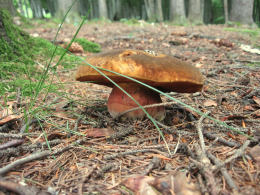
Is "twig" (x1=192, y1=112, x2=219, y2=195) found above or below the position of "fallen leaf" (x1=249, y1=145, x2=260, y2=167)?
above

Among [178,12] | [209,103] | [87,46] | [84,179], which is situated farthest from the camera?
[178,12]

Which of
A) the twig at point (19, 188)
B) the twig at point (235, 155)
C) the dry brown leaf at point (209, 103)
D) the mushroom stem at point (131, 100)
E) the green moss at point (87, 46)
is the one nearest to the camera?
the twig at point (19, 188)

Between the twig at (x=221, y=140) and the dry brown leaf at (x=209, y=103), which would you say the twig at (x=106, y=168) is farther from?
the dry brown leaf at (x=209, y=103)

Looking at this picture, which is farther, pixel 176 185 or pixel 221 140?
pixel 221 140

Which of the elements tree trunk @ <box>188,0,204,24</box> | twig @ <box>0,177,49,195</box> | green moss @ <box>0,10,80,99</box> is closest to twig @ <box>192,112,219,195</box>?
twig @ <box>0,177,49,195</box>

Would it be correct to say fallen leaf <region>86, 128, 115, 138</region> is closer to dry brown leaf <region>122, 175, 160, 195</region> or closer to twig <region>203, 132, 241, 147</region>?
dry brown leaf <region>122, 175, 160, 195</region>

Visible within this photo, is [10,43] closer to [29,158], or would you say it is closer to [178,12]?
[29,158]

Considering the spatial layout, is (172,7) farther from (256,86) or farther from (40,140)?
(40,140)

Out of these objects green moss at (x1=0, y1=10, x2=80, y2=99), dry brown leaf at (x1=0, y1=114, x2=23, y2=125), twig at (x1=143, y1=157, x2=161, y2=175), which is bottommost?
twig at (x1=143, y1=157, x2=161, y2=175)

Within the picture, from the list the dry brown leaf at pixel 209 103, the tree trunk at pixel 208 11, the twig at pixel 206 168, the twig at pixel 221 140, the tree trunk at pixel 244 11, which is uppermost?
the tree trunk at pixel 208 11

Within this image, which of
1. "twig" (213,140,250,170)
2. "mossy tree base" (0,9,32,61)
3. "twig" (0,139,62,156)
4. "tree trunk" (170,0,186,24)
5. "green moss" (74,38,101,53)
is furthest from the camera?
"tree trunk" (170,0,186,24)

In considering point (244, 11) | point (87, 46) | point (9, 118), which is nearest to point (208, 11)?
point (244, 11)

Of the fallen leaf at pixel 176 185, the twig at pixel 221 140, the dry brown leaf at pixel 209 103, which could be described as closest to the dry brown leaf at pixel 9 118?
the fallen leaf at pixel 176 185
